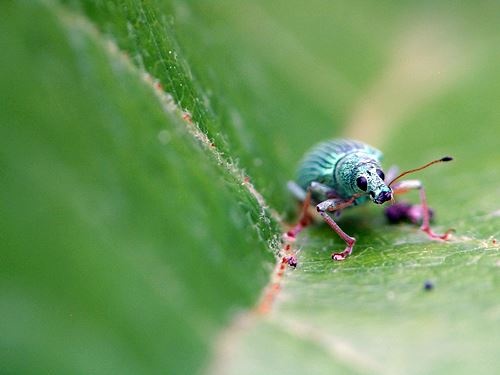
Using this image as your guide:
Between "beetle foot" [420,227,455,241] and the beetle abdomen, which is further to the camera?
the beetle abdomen

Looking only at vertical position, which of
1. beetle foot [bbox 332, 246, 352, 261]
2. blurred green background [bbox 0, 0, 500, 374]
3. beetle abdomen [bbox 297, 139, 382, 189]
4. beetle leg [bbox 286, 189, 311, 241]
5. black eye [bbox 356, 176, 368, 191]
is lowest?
blurred green background [bbox 0, 0, 500, 374]


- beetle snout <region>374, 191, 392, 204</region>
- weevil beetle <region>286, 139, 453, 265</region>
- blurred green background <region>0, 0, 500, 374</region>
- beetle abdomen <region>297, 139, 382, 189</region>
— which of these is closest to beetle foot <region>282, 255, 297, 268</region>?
blurred green background <region>0, 0, 500, 374</region>

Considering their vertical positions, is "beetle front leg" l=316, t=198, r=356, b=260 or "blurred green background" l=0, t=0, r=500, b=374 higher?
"beetle front leg" l=316, t=198, r=356, b=260

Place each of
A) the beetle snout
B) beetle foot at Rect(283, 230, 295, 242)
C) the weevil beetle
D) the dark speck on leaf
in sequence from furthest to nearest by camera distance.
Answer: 1. the weevil beetle
2. the beetle snout
3. beetle foot at Rect(283, 230, 295, 242)
4. the dark speck on leaf

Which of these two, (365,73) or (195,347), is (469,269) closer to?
(195,347)

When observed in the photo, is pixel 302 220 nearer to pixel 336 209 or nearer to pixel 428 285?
pixel 336 209

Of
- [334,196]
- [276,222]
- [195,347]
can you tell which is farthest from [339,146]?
[195,347]

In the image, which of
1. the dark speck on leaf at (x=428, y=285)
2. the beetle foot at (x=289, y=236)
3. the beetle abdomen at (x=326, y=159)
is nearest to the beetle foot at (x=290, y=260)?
the beetle foot at (x=289, y=236)

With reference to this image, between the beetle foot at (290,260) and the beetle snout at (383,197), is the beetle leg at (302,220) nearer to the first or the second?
the beetle foot at (290,260)

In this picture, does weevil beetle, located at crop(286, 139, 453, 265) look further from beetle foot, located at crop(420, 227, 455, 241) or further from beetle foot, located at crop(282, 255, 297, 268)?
beetle foot, located at crop(282, 255, 297, 268)
